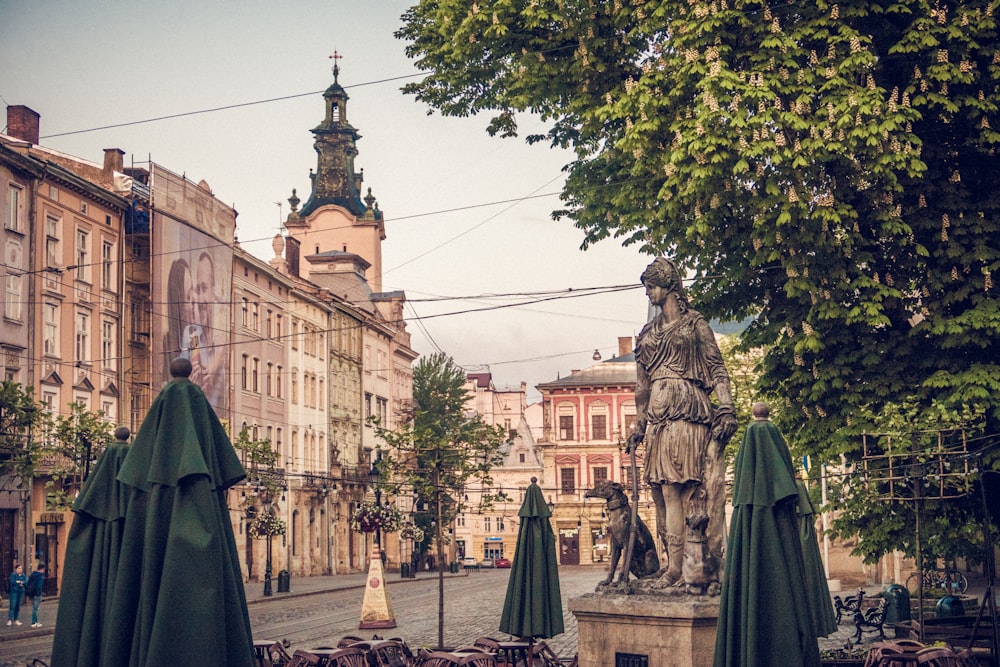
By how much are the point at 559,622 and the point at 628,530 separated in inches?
165

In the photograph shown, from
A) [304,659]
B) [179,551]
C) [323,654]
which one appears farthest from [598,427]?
[179,551]

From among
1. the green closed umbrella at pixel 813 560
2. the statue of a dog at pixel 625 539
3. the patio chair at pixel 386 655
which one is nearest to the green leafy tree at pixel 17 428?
the patio chair at pixel 386 655

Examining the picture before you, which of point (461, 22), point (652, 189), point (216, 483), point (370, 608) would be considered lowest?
point (370, 608)

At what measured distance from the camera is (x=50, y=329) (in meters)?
39.8

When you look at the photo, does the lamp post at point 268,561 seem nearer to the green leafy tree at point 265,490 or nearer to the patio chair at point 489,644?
the green leafy tree at point 265,490

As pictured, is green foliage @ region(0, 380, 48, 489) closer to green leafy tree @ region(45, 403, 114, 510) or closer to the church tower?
green leafy tree @ region(45, 403, 114, 510)

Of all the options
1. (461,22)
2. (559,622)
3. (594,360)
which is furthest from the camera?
(594,360)

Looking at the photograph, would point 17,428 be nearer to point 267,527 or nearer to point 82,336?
point 82,336

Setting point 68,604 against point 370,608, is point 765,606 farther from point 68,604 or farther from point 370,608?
point 370,608

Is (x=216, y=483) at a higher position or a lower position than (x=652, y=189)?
lower

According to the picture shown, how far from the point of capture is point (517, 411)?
361 feet

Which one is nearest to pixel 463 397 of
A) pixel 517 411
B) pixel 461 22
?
pixel 517 411

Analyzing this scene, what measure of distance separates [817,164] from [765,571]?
7827mm

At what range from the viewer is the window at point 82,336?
41688mm
